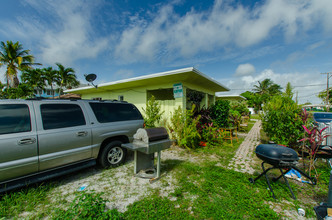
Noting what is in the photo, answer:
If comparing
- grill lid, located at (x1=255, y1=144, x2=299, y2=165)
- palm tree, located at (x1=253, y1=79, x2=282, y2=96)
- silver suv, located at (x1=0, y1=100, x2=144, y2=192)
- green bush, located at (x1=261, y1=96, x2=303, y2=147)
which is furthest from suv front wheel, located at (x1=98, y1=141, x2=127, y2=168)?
palm tree, located at (x1=253, y1=79, x2=282, y2=96)

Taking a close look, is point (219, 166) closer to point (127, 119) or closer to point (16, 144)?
point (127, 119)

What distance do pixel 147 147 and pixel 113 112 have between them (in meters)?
1.75

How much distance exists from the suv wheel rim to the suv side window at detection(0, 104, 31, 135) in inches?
71.5

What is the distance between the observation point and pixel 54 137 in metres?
2.74

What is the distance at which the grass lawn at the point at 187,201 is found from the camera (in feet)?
6.79

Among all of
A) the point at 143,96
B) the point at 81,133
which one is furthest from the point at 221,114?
the point at 81,133

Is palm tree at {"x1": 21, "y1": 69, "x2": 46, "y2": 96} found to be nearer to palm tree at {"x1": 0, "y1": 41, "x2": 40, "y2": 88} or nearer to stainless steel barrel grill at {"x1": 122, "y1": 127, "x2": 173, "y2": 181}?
palm tree at {"x1": 0, "y1": 41, "x2": 40, "y2": 88}

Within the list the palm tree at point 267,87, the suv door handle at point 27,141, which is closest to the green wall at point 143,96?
the suv door handle at point 27,141

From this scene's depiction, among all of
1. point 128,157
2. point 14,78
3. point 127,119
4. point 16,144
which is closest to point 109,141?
point 127,119

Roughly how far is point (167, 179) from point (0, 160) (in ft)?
10.1

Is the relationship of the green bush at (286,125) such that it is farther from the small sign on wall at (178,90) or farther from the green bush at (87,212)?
the green bush at (87,212)

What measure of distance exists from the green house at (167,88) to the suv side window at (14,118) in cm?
422

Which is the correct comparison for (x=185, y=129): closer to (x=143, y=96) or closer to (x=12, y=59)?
(x=143, y=96)

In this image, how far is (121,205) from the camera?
7.86ft
